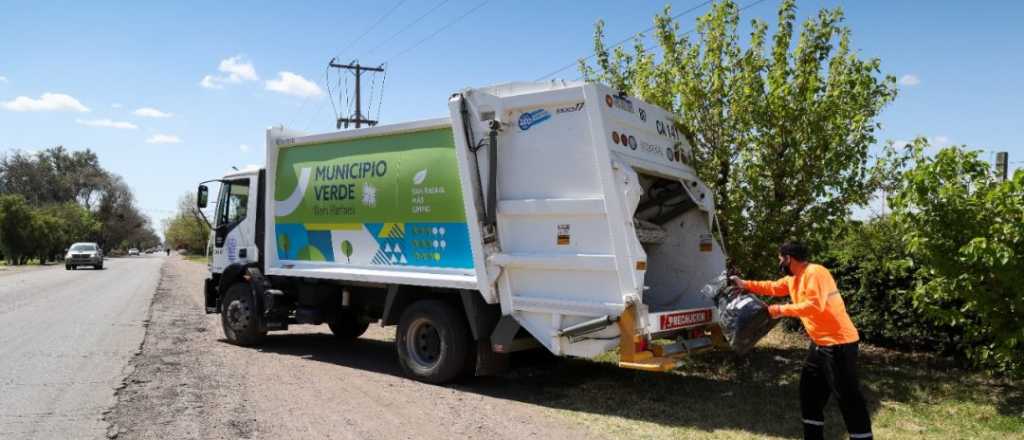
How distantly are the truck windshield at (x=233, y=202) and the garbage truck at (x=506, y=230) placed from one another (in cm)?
104

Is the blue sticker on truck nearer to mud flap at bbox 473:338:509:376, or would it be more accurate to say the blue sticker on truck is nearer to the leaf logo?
the leaf logo

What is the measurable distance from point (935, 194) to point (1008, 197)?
0.50 metres

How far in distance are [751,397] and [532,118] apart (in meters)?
3.23

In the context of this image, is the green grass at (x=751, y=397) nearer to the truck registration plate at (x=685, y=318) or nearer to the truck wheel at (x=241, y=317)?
the truck registration plate at (x=685, y=318)

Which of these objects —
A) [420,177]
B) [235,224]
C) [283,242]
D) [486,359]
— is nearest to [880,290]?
[486,359]

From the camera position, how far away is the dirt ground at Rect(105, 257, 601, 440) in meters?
5.61

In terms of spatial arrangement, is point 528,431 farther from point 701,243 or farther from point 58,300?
point 58,300

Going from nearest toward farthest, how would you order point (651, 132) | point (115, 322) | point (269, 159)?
point (651, 132), point (269, 159), point (115, 322)

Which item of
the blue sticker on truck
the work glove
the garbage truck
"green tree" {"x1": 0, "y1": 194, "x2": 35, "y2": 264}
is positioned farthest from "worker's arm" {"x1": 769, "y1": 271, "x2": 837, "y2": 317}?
"green tree" {"x1": 0, "y1": 194, "x2": 35, "y2": 264}

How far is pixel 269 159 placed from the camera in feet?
31.0

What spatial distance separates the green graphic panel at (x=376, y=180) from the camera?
7.29 metres

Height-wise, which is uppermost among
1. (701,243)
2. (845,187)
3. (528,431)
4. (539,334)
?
(845,187)

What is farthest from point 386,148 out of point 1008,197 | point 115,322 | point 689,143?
point 115,322

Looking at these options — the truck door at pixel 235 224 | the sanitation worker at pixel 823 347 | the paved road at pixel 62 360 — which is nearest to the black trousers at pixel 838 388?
the sanitation worker at pixel 823 347
